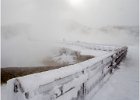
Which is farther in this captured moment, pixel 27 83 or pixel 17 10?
pixel 17 10

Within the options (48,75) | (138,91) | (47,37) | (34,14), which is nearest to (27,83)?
(48,75)

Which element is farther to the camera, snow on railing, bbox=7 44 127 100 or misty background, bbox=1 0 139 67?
misty background, bbox=1 0 139 67

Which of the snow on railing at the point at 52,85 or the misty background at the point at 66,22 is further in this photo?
the misty background at the point at 66,22

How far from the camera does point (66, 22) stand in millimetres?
12055

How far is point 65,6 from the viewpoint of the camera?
421 inches

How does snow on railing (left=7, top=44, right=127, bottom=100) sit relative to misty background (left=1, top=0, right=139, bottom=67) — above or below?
below

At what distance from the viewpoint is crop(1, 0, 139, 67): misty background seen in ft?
32.4

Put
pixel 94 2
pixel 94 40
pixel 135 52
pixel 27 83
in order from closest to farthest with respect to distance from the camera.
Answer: pixel 27 83 < pixel 94 2 < pixel 135 52 < pixel 94 40

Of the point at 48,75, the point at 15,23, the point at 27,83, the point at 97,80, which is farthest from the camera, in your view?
the point at 15,23

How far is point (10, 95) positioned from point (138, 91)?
239 centimetres

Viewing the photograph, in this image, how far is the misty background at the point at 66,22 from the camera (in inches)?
388

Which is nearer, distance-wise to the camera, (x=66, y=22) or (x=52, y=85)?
(x=52, y=85)

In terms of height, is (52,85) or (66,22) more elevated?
(66,22)

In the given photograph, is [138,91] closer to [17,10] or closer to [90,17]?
[90,17]
